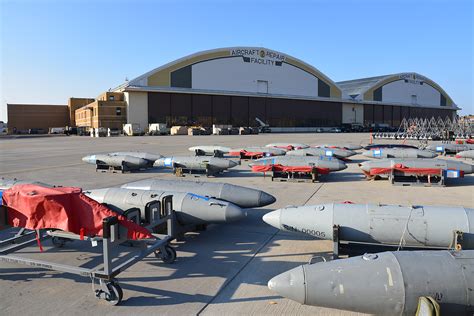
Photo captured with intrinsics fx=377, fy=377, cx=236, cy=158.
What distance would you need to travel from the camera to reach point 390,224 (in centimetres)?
537

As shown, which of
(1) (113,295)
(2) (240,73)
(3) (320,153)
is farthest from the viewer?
(2) (240,73)

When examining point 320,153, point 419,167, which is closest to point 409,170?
point 419,167

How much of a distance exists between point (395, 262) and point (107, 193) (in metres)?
5.21

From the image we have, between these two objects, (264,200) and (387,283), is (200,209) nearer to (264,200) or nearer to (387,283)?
(264,200)

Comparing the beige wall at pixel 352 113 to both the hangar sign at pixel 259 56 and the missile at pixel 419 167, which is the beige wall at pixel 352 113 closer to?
the hangar sign at pixel 259 56

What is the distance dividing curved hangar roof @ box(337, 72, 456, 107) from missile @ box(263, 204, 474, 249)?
76.4m

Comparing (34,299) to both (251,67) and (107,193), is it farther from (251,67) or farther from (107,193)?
(251,67)

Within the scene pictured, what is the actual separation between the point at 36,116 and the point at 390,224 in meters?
94.1

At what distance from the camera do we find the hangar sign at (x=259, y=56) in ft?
210

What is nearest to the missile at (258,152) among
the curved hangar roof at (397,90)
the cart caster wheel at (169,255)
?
the cart caster wheel at (169,255)

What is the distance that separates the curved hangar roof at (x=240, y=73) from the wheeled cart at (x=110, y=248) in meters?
55.3

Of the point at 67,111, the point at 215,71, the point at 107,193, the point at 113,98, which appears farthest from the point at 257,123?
the point at 107,193

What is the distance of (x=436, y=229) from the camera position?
5.25m

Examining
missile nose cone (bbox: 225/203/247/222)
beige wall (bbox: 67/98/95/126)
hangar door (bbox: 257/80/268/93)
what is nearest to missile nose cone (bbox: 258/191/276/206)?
missile nose cone (bbox: 225/203/247/222)
